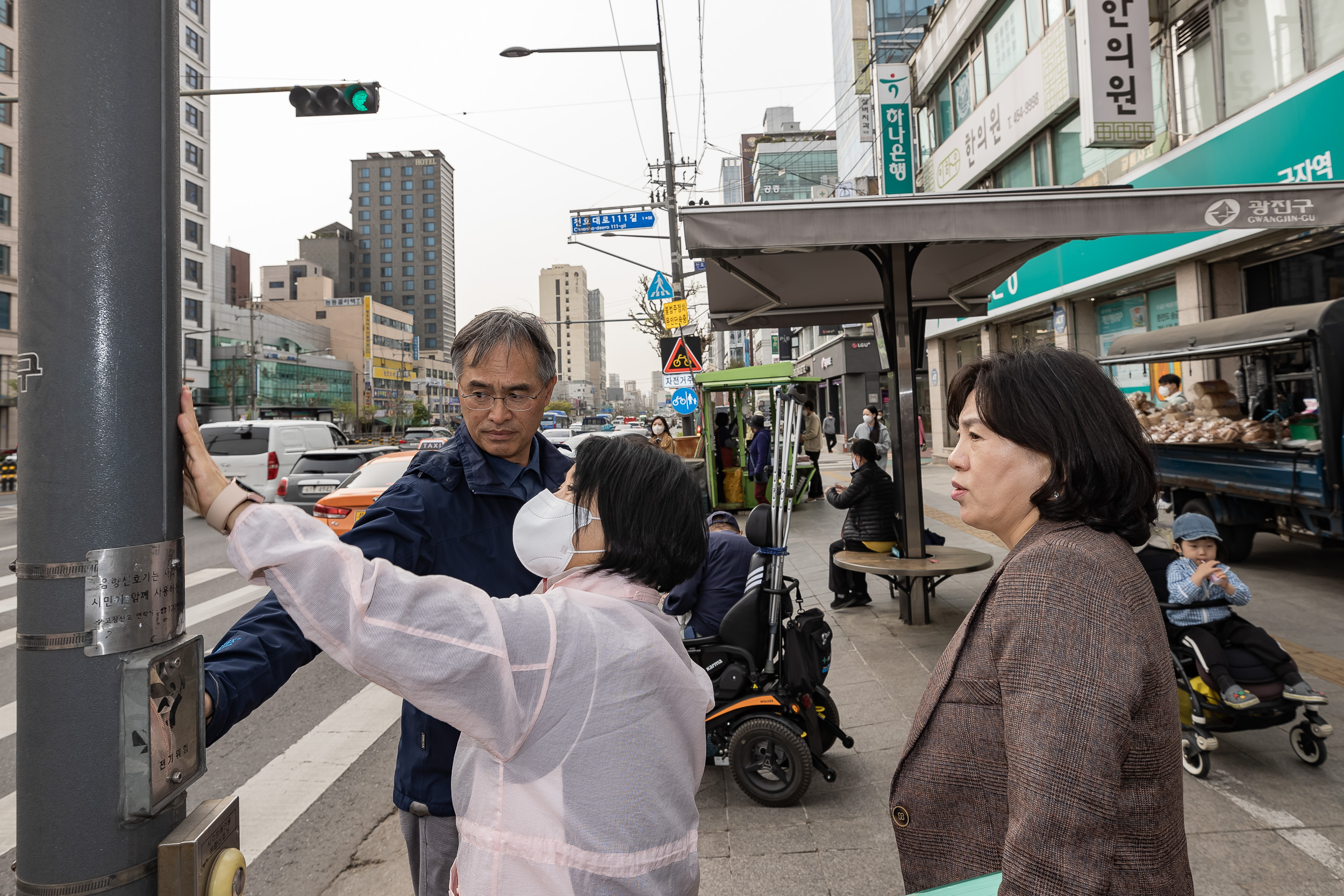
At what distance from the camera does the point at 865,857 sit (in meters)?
3.06

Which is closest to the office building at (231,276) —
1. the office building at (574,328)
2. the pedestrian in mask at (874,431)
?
the office building at (574,328)

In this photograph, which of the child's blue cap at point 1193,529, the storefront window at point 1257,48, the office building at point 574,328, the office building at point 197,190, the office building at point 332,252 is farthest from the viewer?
the office building at point 332,252

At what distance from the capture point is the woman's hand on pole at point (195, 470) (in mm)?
1104

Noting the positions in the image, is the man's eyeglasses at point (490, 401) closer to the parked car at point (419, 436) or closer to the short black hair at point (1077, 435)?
the short black hair at point (1077, 435)

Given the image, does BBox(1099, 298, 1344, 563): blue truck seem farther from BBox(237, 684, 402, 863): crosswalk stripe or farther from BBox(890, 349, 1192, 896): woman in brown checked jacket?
BBox(237, 684, 402, 863): crosswalk stripe

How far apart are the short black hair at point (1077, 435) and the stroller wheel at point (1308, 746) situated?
3304 millimetres

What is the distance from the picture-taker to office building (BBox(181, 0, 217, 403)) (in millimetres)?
56250

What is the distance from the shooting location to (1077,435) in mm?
1347

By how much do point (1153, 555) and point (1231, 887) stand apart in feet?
5.76

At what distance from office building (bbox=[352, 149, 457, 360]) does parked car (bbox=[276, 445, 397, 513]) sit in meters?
126

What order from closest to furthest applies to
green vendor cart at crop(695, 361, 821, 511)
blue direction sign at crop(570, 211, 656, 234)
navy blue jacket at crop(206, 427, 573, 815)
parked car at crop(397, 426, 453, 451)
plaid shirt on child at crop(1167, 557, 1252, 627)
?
navy blue jacket at crop(206, 427, 573, 815)
plaid shirt on child at crop(1167, 557, 1252, 627)
green vendor cart at crop(695, 361, 821, 511)
blue direction sign at crop(570, 211, 656, 234)
parked car at crop(397, 426, 453, 451)

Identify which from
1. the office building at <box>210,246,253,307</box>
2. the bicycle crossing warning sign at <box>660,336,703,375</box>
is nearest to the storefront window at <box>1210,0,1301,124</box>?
the bicycle crossing warning sign at <box>660,336,703,375</box>

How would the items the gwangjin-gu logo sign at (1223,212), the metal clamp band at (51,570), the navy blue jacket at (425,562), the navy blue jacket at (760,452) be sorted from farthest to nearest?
the navy blue jacket at (760,452) → the gwangjin-gu logo sign at (1223,212) → the navy blue jacket at (425,562) → the metal clamp band at (51,570)

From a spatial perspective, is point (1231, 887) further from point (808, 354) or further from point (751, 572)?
point (808, 354)
